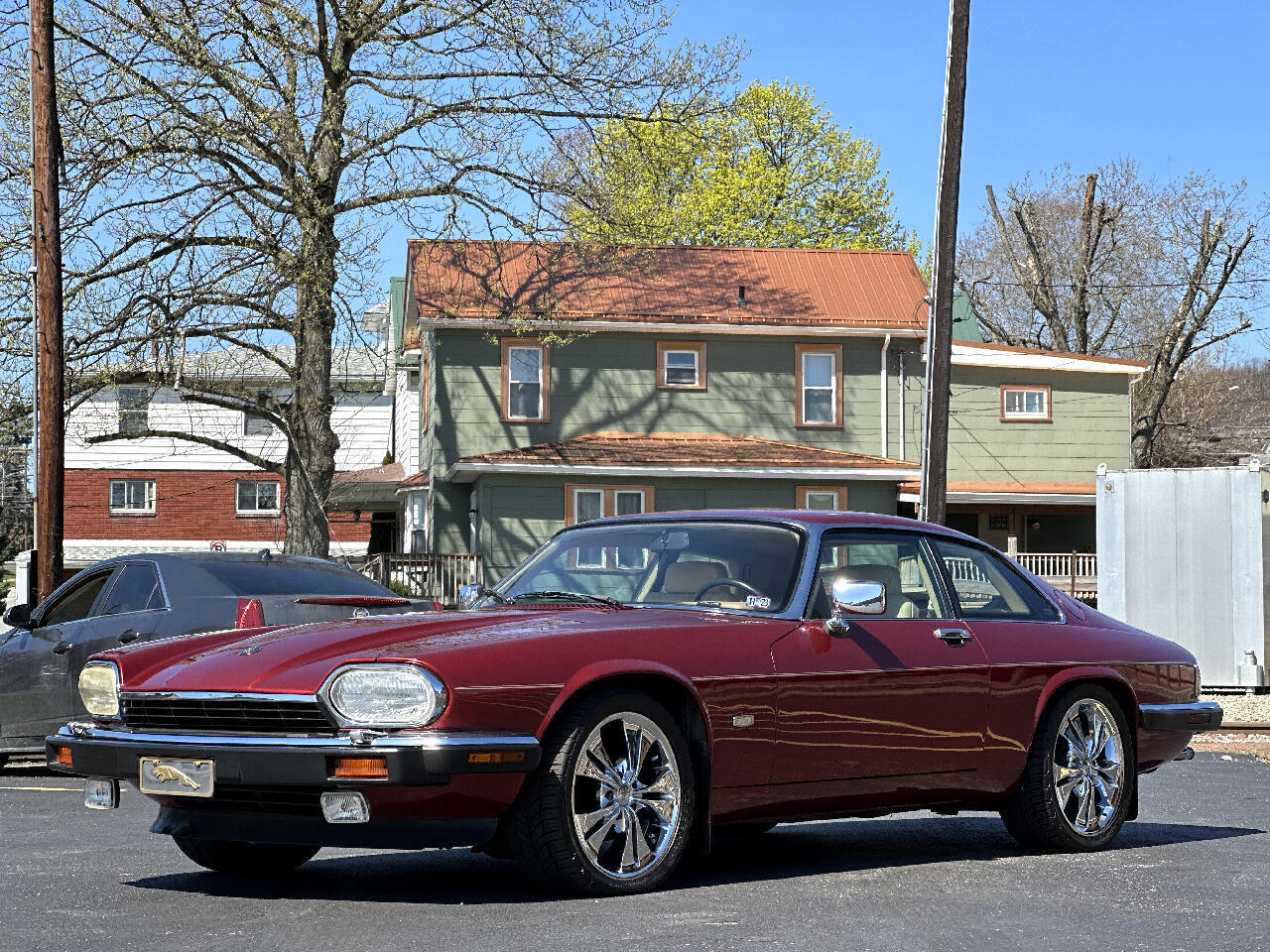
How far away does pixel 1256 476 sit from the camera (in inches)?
773

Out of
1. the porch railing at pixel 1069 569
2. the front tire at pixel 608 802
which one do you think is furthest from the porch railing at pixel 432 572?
the front tire at pixel 608 802

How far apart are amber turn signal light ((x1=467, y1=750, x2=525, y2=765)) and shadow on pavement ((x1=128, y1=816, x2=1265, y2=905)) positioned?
619mm

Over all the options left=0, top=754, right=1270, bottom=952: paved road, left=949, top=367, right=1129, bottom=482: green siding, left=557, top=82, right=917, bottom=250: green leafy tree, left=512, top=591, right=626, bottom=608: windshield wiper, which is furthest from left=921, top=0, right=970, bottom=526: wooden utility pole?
left=557, top=82, right=917, bottom=250: green leafy tree

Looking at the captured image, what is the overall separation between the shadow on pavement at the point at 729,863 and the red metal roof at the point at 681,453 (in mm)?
22156

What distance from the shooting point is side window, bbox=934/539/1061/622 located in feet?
26.8

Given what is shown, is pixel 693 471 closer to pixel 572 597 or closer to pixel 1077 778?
pixel 1077 778

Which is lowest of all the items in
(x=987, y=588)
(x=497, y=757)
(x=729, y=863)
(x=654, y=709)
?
(x=729, y=863)

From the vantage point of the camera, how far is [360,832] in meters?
6.05

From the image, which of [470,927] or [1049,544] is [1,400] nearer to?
[470,927]

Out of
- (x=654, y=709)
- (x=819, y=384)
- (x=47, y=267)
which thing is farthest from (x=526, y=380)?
(x=654, y=709)

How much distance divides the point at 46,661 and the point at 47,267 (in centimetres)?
907

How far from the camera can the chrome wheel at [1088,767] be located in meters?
8.13

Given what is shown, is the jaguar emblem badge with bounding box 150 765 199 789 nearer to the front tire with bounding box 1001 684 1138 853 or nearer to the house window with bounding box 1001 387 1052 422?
the front tire with bounding box 1001 684 1138 853

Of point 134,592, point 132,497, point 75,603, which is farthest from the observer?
point 132,497
